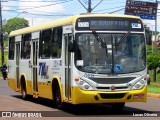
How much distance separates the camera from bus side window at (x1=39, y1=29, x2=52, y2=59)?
58.3 feet

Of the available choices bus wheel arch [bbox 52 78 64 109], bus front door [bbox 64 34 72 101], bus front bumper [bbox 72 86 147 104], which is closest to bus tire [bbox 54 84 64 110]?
bus wheel arch [bbox 52 78 64 109]

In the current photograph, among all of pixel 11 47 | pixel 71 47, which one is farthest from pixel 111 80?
pixel 11 47

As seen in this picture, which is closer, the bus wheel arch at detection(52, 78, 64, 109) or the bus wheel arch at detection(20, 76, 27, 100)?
the bus wheel arch at detection(52, 78, 64, 109)

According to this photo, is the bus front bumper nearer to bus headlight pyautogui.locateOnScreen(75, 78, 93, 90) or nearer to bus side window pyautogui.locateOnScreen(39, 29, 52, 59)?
bus headlight pyautogui.locateOnScreen(75, 78, 93, 90)

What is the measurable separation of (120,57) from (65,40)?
213 centimetres

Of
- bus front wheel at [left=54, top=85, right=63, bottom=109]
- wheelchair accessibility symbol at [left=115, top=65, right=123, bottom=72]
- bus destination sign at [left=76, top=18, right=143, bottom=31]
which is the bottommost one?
bus front wheel at [left=54, top=85, right=63, bottom=109]

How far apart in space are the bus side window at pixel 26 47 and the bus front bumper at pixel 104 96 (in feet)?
21.1

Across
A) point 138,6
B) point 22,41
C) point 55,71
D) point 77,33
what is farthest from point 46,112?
point 138,6

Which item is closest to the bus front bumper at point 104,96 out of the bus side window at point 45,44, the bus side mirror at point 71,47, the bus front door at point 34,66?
the bus side mirror at point 71,47

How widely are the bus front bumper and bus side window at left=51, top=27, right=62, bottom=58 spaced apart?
90.4 inches

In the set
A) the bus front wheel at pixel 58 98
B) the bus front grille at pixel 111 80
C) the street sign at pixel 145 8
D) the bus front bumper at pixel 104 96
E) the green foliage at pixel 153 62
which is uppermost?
the street sign at pixel 145 8

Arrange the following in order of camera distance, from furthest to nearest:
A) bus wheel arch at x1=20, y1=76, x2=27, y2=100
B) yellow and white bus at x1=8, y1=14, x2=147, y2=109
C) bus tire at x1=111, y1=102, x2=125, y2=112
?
1. bus wheel arch at x1=20, y1=76, x2=27, y2=100
2. bus tire at x1=111, y1=102, x2=125, y2=112
3. yellow and white bus at x1=8, y1=14, x2=147, y2=109

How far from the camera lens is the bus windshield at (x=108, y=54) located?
14703mm

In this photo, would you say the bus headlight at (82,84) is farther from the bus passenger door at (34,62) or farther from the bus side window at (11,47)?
the bus side window at (11,47)
